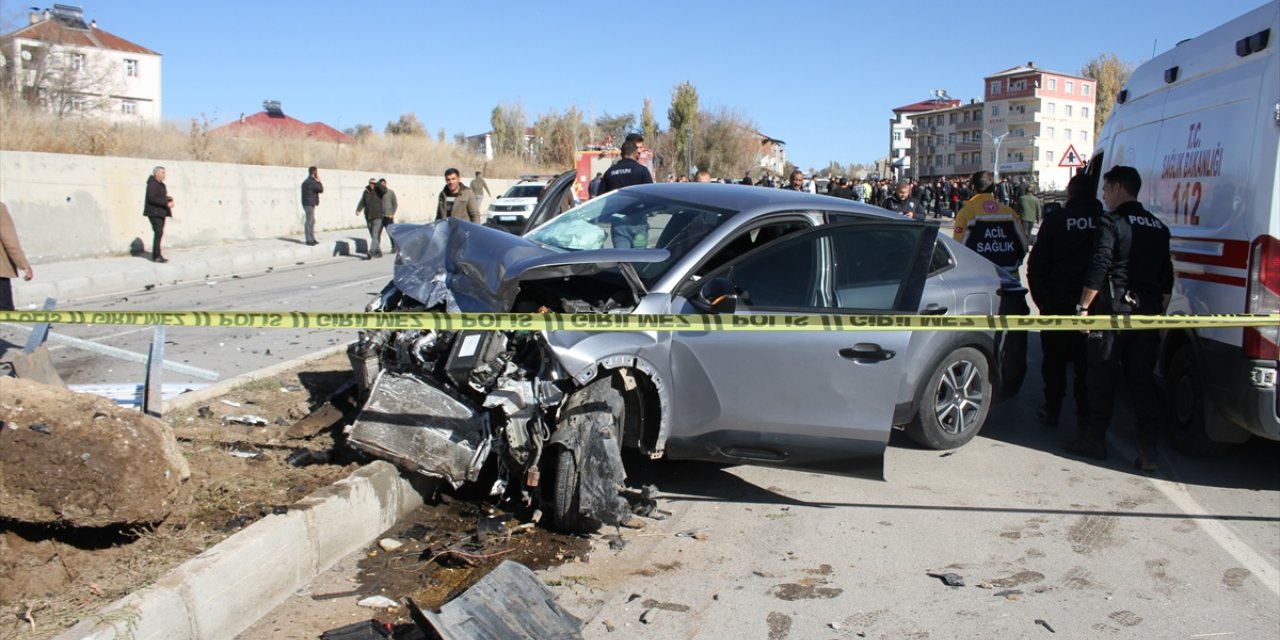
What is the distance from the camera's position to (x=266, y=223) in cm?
2498

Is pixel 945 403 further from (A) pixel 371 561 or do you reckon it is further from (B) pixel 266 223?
(B) pixel 266 223

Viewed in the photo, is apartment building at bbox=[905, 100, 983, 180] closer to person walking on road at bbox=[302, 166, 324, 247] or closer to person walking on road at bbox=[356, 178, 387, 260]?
person walking on road at bbox=[302, 166, 324, 247]

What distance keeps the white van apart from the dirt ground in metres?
3.89

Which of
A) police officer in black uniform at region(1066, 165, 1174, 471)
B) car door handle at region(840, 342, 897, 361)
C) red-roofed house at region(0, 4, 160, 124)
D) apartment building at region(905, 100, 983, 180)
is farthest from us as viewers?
apartment building at region(905, 100, 983, 180)

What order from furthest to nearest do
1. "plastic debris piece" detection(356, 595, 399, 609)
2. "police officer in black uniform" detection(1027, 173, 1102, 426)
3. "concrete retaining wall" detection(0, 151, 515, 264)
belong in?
"concrete retaining wall" detection(0, 151, 515, 264)
"police officer in black uniform" detection(1027, 173, 1102, 426)
"plastic debris piece" detection(356, 595, 399, 609)

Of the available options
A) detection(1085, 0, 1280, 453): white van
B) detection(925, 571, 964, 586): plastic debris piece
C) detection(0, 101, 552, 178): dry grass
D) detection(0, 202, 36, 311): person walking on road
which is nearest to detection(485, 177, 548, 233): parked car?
detection(0, 101, 552, 178): dry grass

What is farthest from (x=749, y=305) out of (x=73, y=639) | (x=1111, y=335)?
(x=73, y=639)

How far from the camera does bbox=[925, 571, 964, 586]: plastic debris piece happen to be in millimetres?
4449

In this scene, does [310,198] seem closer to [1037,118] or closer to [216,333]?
[216,333]

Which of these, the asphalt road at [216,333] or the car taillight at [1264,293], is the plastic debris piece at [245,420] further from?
the car taillight at [1264,293]

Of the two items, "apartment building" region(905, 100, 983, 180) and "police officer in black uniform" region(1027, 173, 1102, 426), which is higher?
"apartment building" region(905, 100, 983, 180)

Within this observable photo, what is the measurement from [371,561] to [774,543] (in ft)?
6.43

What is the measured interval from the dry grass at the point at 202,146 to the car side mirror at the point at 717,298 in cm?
1969

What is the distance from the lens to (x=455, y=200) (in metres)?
14.4
